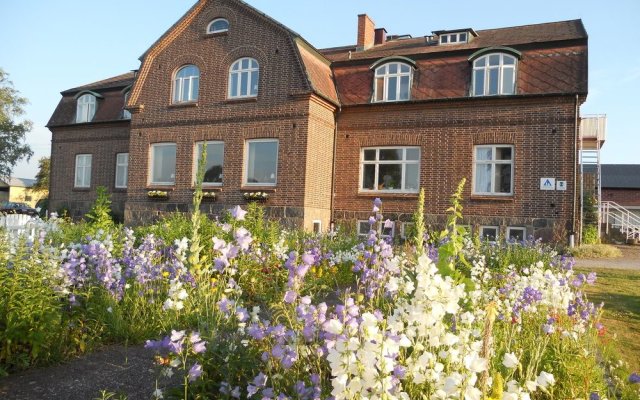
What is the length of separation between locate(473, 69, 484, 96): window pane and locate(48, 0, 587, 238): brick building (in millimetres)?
31

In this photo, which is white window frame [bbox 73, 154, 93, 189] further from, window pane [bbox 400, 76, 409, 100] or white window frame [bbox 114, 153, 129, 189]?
window pane [bbox 400, 76, 409, 100]

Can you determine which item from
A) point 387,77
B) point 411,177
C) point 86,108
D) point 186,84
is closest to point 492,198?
point 411,177

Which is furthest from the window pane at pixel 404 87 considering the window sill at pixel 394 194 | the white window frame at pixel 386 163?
the window sill at pixel 394 194

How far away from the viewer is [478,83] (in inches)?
621

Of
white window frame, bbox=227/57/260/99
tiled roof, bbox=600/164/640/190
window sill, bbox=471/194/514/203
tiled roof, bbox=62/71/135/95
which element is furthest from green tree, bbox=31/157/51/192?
tiled roof, bbox=600/164/640/190

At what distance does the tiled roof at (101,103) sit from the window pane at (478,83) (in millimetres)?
14755

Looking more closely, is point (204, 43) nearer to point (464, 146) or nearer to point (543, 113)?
point (464, 146)

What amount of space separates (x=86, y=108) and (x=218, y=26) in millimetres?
8949

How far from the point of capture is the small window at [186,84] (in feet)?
60.1

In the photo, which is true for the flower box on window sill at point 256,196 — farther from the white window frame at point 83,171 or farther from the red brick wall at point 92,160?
the white window frame at point 83,171

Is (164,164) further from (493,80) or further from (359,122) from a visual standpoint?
(493,80)

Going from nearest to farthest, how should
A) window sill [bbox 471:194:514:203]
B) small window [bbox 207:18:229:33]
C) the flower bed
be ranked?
the flower bed < window sill [bbox 471:194:514:203] < small window [bbox 207:18:229:33]

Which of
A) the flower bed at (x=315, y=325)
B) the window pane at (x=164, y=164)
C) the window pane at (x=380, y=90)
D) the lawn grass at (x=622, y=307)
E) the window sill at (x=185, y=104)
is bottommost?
the lawn grass at (x=622, y=307)

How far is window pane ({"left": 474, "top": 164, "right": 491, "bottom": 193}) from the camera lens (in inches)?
618
